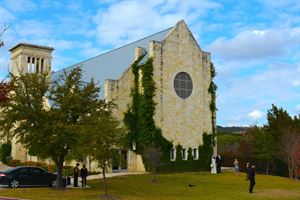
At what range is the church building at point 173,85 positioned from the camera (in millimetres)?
43219

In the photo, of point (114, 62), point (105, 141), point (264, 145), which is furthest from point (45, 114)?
point (264, 145)

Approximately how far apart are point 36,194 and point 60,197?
1.86m

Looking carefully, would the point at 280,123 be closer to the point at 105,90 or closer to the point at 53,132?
the point at 105,90

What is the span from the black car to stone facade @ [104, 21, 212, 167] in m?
14.3

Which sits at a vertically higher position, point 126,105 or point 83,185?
point 126,105

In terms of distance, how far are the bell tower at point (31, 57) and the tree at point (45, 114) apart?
1432 inches

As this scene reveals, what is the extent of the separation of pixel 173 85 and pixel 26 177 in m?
21.6

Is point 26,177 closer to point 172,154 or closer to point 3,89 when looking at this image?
point 3,89

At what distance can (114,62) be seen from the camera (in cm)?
5088

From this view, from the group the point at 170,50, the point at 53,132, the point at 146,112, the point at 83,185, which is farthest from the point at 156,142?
the point at 53,132

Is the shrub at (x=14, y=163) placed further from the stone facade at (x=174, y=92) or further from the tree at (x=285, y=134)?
the tree at (x=285, y=134)

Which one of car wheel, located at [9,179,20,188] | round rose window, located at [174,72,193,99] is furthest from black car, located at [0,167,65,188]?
round rose window, located at [174,72,193,99]

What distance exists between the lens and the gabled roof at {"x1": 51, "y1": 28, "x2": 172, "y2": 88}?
4729 centimetres

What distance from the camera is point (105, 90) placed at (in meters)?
42.3
